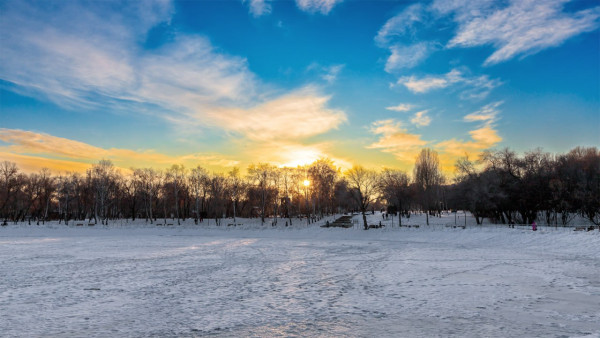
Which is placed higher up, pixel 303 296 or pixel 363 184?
pixel 363 184

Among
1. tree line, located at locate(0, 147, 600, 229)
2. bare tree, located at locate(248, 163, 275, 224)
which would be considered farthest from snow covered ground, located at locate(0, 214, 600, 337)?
bare tree, located at locate(248, 163, 275, 224)

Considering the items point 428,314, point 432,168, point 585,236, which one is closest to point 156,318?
point 428,314

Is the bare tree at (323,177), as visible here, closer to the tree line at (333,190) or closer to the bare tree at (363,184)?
the tree line at (333,190)

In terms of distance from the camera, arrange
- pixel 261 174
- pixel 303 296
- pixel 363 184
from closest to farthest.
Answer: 1. pixel 303 296
2. pixel 363 184
3. pixel 261 174

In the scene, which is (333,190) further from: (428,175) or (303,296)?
(303,296)

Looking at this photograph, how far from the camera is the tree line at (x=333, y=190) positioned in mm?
49562

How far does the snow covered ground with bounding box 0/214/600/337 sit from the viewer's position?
9.04 m

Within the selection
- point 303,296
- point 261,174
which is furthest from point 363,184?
point 303,296

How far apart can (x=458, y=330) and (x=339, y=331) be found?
9.08 feet

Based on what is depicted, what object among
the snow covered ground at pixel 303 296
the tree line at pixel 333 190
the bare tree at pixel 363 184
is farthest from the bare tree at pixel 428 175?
the snow covered ground at pixel 303 296

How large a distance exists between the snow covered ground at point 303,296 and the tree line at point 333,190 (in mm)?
29639

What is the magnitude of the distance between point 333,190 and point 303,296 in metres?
72.8

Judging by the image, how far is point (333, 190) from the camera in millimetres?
84938

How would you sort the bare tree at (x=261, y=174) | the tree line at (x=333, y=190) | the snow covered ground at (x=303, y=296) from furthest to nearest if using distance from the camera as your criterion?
1. the bare tree at (x=261, y=174)
2. the tree line at (x=333, y=190)
3. the snow covered ground at (x=303, y=296)
